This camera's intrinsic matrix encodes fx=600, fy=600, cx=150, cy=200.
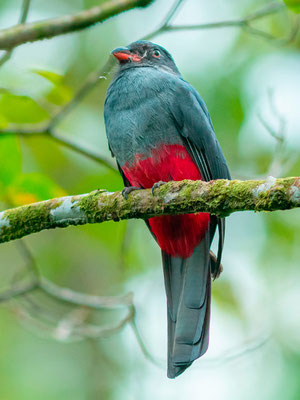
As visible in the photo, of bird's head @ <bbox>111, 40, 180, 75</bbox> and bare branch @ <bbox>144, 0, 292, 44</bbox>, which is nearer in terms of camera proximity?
bare branch @ <bbox>144, 0, 292, 44</bbox>

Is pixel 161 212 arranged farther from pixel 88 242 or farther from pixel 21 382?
pixel 21 382

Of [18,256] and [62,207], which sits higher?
[62,207]

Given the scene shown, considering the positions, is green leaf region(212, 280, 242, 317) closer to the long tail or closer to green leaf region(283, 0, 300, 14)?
the long tail

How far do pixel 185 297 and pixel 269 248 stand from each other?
11.6 feet

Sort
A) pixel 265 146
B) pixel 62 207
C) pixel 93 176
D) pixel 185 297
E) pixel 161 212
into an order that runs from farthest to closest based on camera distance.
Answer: pixel 265 146 < pixel 93 176 < pixel 185 297 < pixel 62 207 < pixel 161 212

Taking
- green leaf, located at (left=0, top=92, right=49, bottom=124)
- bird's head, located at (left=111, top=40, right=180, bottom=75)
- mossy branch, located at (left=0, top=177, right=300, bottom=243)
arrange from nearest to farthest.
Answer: mossy branch, located at (left=0, top=177, right=300, bottom=243)
green leaf, located at (left=0, top=92, right=49, bottom=124)
bird's head, located at (left=111, top=40, right=180, bottom=75)

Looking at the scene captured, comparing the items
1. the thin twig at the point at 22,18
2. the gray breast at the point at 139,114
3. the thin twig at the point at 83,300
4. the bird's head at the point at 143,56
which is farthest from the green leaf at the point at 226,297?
the thin twig at the point at 22,18

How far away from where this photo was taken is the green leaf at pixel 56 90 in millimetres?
3268

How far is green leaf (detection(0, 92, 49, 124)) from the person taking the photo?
11.8ft

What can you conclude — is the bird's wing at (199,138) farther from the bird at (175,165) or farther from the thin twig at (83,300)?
the thin twig at (83,300)

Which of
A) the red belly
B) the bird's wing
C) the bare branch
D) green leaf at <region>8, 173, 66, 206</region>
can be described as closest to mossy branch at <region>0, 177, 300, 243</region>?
green leaf at <region>8, 173, 66, 206</region>

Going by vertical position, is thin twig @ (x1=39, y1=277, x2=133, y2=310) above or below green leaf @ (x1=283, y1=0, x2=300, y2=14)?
below

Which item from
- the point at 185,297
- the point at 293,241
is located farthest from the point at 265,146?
the point at 185,297

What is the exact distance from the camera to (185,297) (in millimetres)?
3939
